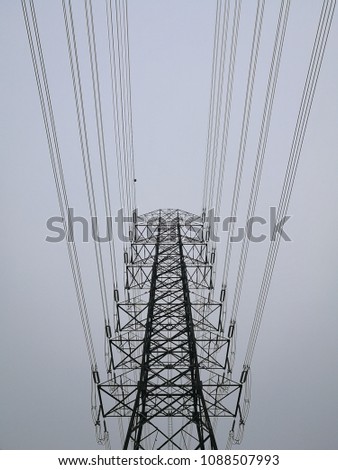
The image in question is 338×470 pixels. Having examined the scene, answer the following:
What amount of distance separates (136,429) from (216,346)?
198 inches

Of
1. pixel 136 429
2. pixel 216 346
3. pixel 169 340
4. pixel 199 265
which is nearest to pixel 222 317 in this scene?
pixel 216 346

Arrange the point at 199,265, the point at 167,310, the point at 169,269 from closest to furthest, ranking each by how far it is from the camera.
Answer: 1. the point at 167,310
2. the point at 169,269
3. the point at 199,265

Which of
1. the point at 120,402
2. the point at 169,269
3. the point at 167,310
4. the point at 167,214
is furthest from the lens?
the point at 167,214

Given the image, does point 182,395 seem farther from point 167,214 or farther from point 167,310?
point 167,214

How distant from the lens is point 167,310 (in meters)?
11.0

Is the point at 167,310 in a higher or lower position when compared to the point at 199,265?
lower

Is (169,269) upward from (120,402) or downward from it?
upward

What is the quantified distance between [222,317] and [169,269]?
2.52 metres

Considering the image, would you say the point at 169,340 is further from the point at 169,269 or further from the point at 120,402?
the point at 169,269
